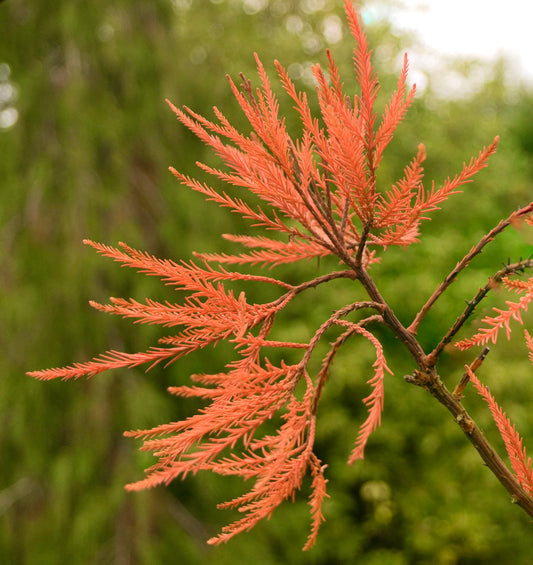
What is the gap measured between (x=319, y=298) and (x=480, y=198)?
2.14 meters

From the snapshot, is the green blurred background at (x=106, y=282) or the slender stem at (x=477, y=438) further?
the green blurred background at (x=106, y=282)

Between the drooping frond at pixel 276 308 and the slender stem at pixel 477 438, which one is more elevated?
the drooping frond at pixel 276 308

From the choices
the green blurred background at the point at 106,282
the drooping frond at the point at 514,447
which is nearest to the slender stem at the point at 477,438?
the drooping frond at the point at 514,447

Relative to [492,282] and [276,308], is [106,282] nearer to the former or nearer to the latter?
[276,308]

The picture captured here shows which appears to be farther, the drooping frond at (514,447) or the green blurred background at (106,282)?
the green blurred background at (106,282)

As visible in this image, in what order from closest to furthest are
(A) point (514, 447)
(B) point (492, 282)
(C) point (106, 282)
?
(B) point (492, 282) < (A) point (514, 447) < (C) point (106, 282)

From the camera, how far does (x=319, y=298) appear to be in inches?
179

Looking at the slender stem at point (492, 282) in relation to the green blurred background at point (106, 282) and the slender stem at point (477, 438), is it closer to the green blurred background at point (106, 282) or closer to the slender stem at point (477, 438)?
the slender stem at point (477, 438)

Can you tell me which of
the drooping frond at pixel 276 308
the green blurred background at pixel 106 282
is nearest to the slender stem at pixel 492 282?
the drooping frond at pixel 276 308

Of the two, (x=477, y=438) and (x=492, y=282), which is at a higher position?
(x=492, y=282)

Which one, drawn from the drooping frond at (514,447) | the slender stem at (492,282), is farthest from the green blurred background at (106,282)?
the slender stem at (492,282)

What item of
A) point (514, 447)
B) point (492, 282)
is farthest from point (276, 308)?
point (514, 447)

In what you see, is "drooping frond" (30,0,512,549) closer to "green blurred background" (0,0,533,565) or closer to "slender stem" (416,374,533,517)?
"slender stem" (416,374,533,517)

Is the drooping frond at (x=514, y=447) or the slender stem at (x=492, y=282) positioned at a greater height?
the slender stem at (x=492, y=282)
